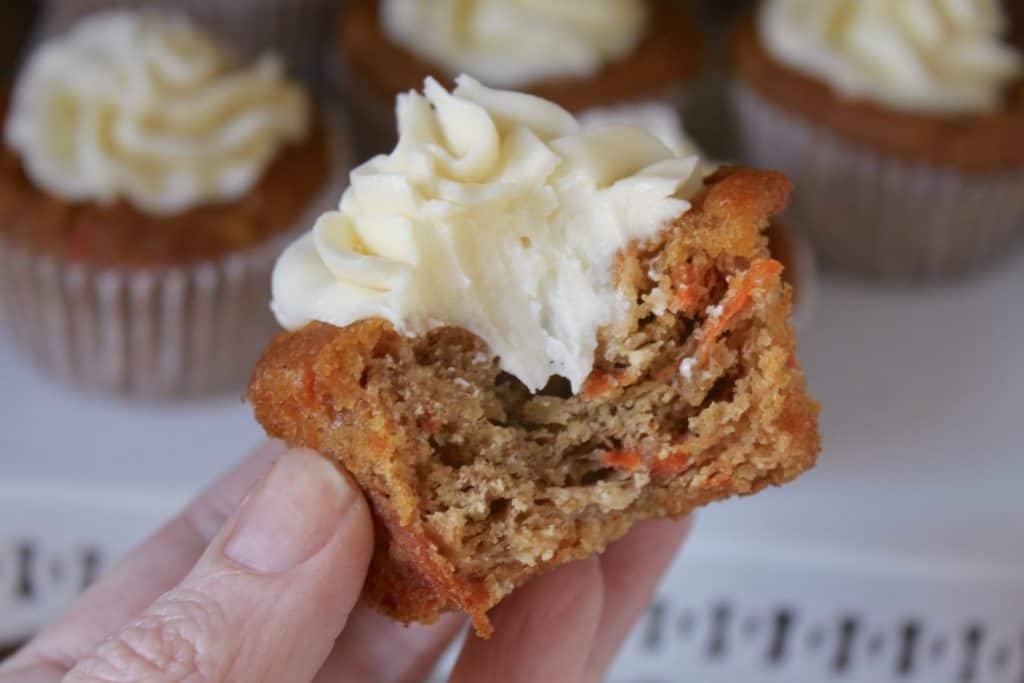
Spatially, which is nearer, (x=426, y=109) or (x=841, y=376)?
(x=426, y=109)

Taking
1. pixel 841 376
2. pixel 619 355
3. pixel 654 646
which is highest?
pixel 619 355

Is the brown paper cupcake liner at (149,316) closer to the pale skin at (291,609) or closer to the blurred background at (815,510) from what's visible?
the blurred background at (815,510)

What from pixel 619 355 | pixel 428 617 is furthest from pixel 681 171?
pixel 428 617

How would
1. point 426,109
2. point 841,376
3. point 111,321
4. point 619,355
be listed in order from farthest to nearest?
point 841,376
point 111,321
point 426,109
point 619,355

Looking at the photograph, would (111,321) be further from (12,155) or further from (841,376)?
(841,376)

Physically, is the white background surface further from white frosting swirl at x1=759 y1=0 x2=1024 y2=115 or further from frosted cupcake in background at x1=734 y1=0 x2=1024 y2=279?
white frosting swirl at x1=759 y1=0 x2=1024 y2=115

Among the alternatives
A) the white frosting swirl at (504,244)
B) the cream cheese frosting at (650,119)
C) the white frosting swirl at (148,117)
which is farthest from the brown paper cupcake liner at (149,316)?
the white frosting swirl at (504,244)

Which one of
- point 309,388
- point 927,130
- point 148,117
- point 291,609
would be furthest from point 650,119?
point 291,609
